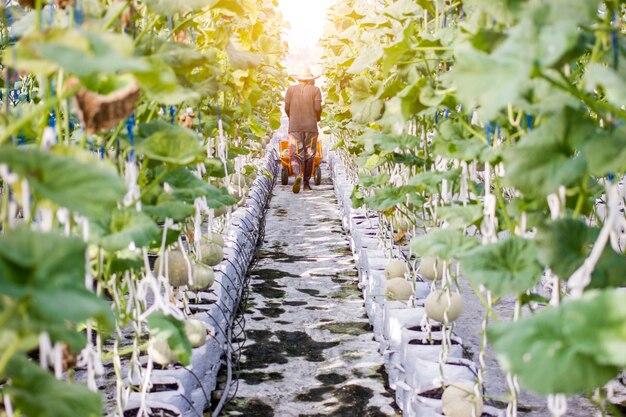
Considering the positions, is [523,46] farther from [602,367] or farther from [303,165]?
[303,165]

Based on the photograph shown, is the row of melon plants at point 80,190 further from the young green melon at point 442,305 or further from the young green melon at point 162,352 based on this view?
the young green melon at point 442,305

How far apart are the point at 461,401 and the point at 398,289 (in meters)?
0.98

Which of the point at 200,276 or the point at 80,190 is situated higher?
the point at 80,190

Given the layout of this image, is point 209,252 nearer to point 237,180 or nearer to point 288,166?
point 237,180

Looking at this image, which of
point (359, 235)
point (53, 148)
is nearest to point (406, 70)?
point (53, 148)

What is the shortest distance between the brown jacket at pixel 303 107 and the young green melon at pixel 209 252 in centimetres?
521

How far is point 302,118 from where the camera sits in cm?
830

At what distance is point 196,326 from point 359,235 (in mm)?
2160

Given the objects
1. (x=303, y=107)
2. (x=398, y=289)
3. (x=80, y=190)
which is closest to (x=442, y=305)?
(x=398, y=289)

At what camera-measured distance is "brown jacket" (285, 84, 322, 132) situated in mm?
8172

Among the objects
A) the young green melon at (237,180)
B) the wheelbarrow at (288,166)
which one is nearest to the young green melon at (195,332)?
the young green melon at (237,180)

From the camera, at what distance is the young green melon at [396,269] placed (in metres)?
3.10

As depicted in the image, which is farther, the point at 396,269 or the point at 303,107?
the point at 303,107

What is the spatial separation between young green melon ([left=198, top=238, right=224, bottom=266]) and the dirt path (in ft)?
1.61
